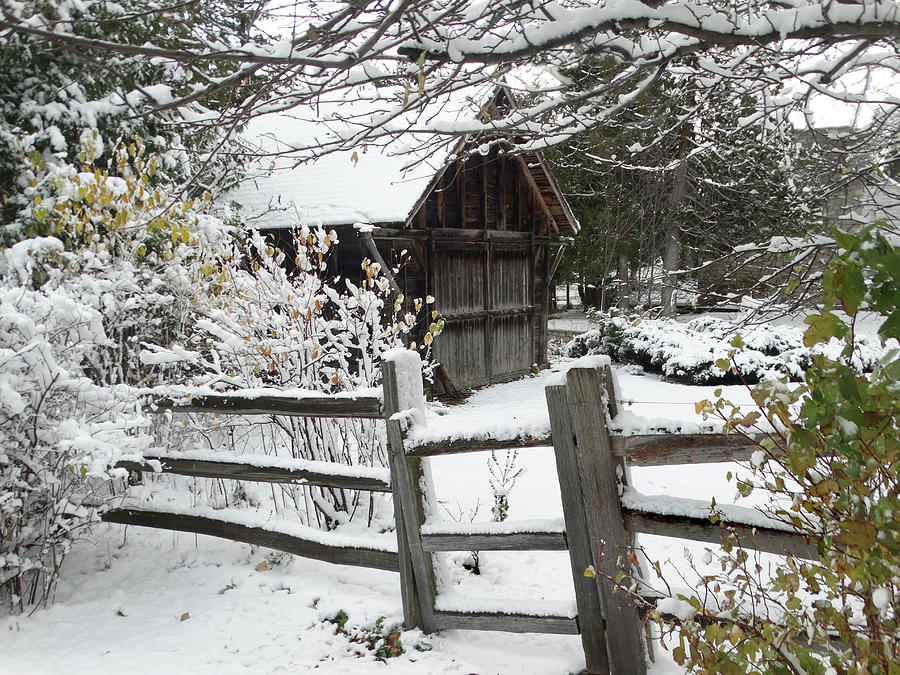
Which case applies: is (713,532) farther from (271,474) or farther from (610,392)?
(271,474)

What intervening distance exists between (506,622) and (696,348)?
388 inches

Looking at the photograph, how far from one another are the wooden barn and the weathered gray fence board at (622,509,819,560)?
669 cm

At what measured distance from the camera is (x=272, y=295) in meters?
5.31

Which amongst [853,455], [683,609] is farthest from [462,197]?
[853,455]

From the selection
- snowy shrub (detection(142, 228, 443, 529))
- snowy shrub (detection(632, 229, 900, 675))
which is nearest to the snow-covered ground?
snowy shrub (detection(142, 228, 443, 529))

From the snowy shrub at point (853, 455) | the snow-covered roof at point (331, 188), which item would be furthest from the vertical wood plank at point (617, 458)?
the snow-covered roof at point (331, 188)

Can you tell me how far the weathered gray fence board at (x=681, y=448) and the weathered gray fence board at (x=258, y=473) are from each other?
146 centimetres

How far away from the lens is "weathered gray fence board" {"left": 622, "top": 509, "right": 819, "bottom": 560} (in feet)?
7.50

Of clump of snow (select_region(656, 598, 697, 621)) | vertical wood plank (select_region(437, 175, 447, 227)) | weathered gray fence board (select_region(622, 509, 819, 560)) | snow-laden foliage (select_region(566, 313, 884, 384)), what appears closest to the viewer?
clump of snow (select_region(656, 598, 697, 621))

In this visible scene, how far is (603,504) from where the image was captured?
8.81ft

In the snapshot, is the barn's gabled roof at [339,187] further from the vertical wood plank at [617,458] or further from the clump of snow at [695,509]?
the clump of snow at [695,509]

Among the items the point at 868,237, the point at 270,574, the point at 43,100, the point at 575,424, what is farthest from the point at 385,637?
the point at 43,100

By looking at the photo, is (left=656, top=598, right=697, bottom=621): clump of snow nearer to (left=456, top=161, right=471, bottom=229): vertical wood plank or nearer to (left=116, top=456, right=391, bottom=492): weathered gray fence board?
(left=116, top=456, right=391, bottom=492): weathered gray fence board

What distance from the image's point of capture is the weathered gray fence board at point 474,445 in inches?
113
